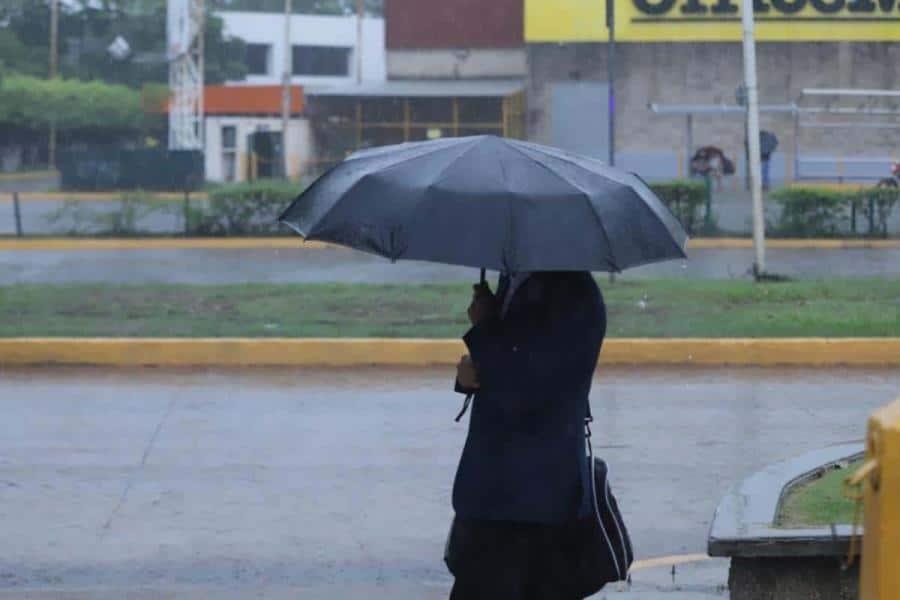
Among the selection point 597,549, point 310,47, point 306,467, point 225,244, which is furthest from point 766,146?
point 310,47

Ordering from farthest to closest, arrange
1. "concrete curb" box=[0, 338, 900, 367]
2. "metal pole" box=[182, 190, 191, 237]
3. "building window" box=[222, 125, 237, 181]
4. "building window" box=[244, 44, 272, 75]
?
"building window" box=[244, 44, 272, 75]
"building window" box=[222, 125, 237, 181]
"metal pole" box=[182, 190, 191, 237]
"concrete curb" box=[0, 338, 900, 367]

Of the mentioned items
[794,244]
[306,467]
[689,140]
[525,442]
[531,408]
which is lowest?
[306,467]

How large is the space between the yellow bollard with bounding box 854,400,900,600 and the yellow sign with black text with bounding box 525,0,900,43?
36777 mm

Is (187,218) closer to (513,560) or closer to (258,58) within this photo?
(513,560)

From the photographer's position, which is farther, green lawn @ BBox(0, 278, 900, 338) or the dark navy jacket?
green lawn @ BBox(0, 278, 900, 338)

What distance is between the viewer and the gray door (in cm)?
4438

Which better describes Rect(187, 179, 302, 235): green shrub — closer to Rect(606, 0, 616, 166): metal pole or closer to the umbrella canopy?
Rect(606, 0, 616, 166): metal pole

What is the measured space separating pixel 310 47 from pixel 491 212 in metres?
77.6

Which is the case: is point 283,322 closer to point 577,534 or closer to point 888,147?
point 577,534

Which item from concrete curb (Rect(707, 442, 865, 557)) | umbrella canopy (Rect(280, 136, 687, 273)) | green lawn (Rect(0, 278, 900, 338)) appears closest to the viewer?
umbrella canopy (Rect(280, 136, 687, 273))

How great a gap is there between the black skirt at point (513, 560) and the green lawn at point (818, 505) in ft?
6.25

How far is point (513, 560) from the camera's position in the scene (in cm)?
488

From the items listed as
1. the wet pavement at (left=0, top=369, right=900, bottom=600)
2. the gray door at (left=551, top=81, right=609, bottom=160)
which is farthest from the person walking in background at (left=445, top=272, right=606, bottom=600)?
the gray door at (left=551, top=81, right=609, bottom=160)

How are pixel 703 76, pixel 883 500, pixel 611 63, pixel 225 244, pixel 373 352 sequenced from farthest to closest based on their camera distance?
pixel 703 76 < pixel 225 244 < pixel 611 63 < pixel 373 352 < pixel 883 500
